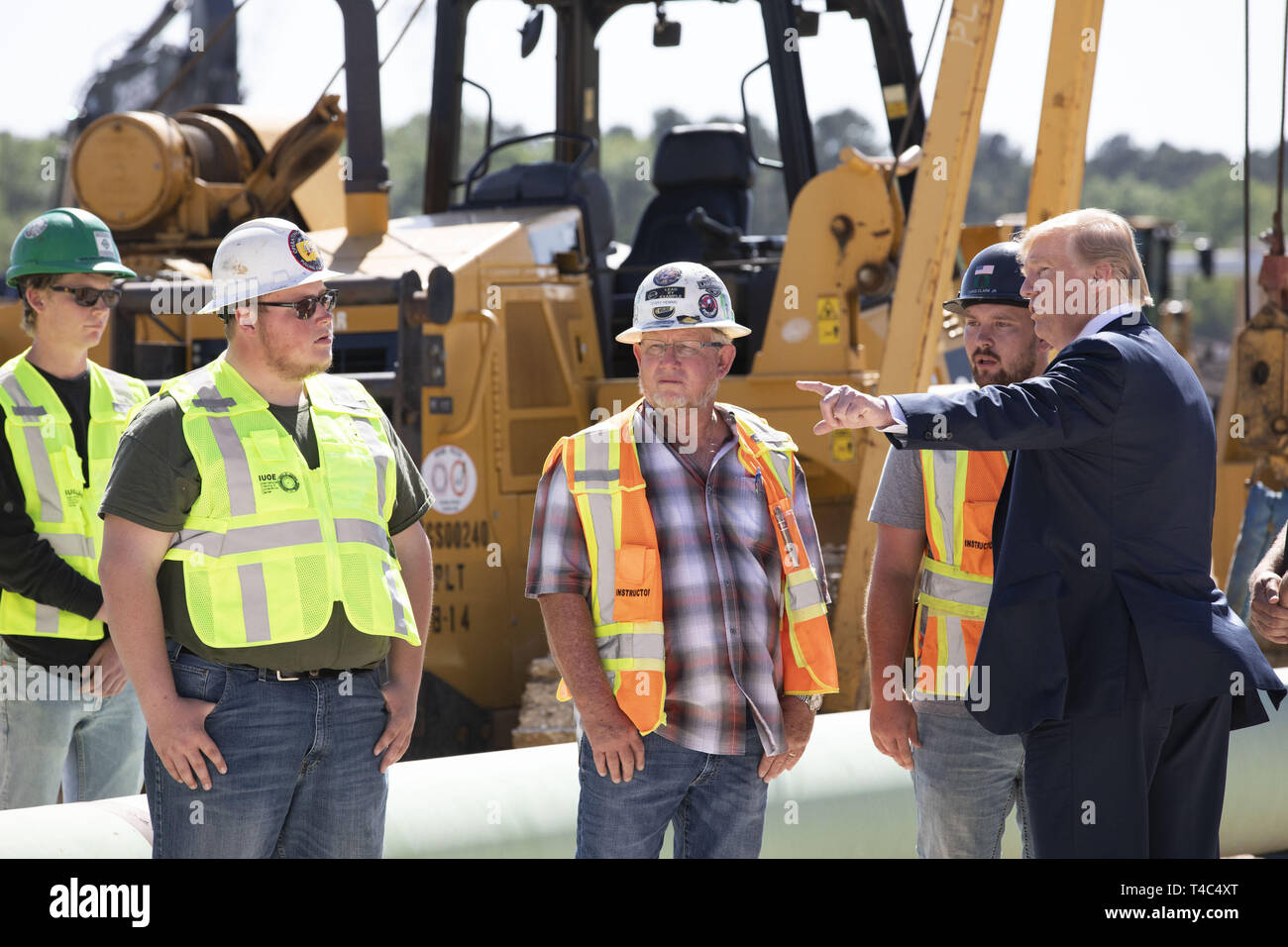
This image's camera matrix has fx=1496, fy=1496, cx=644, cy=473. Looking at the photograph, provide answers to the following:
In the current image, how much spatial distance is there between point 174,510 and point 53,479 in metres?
1.26

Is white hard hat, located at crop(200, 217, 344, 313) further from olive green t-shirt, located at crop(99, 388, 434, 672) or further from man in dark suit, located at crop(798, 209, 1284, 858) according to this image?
man in dark suit, located at crop(798, 209, 1284, 858)

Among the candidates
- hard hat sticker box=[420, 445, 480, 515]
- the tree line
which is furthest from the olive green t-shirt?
the tree line

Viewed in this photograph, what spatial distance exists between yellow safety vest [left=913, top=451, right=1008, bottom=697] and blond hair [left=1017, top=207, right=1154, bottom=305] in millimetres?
627

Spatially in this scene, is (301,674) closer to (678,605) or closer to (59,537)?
(678,605)

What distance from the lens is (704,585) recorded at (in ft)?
10.5

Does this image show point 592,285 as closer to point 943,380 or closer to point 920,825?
point 943,380

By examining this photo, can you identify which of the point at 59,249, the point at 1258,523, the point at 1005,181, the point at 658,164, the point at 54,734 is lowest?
the point at 54,734

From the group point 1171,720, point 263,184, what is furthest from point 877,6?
point 1171,720

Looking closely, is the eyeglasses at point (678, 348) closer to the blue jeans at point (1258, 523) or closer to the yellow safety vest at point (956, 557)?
the yellow safety vest at point (956, 557)

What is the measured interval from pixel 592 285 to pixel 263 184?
5.63 feet

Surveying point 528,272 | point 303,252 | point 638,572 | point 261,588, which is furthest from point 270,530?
point 528,272

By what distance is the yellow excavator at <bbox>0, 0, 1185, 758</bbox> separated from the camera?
21.0 ft

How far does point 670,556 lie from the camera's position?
3213mm

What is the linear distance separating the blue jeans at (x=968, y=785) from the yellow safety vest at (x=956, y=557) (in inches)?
3.4
